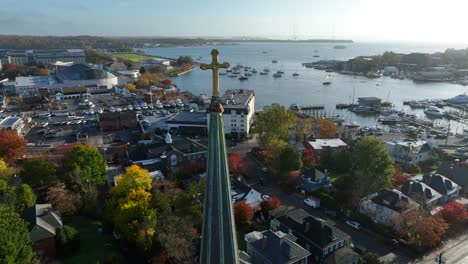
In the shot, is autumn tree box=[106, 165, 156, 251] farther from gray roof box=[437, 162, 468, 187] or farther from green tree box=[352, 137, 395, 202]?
gray roof box=[437, 162, 468, 187]

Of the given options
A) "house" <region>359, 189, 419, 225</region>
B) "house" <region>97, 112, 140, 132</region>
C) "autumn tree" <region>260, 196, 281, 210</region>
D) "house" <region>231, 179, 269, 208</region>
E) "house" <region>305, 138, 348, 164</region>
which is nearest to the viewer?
"house" <region>359, 189, 419, 225</region>

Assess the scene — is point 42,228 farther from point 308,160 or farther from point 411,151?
point 411,151

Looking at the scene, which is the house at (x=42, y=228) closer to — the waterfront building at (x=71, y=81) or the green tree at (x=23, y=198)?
the green tree at (x=23, y=198)

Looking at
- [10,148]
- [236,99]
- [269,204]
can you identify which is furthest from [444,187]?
[10,148]

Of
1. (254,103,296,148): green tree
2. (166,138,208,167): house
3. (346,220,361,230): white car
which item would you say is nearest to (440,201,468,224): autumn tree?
(346,220,361,230): white car

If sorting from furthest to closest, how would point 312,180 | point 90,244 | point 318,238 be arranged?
1. point 312,180
2. point 90,244
3. point 318,238

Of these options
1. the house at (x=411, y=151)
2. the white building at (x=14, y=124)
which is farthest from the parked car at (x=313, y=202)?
the white building at (x=14, y=124)

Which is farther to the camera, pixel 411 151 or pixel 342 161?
pixel 411 151
